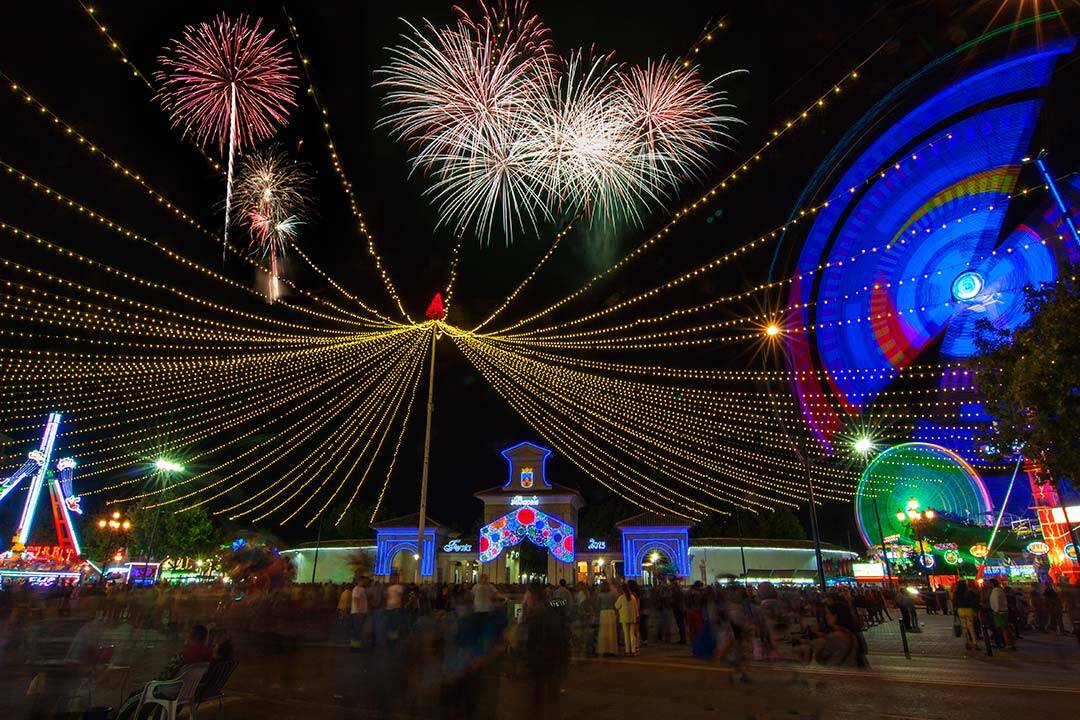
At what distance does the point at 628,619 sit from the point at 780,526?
47.4 metres

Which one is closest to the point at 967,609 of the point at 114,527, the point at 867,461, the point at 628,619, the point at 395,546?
the point at 628,619

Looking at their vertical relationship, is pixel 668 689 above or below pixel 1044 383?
below

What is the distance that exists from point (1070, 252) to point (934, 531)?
3175 cm

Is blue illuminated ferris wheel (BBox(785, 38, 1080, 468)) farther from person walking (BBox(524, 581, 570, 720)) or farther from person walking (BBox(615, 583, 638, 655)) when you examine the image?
person walking (BBox(524, 581, 570, 720))

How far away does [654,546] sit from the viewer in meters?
37.9

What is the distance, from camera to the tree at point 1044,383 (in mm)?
14016

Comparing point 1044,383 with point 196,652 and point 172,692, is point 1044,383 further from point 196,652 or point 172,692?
point 172,692

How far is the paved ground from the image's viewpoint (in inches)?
292

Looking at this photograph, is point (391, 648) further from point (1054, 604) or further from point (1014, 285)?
point (1014, 285)

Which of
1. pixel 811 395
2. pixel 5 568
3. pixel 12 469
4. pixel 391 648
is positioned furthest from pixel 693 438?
pixel 12 469

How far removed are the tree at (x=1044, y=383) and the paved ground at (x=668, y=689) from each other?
488 cm

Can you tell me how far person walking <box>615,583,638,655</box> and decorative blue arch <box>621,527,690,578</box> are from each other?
2445 cm

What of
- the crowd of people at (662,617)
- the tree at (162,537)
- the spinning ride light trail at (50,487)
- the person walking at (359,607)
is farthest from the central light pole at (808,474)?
the tree at (162,537)

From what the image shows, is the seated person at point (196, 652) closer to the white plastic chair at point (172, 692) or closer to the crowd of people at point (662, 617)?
the white plastic chair at point (172, 692)
